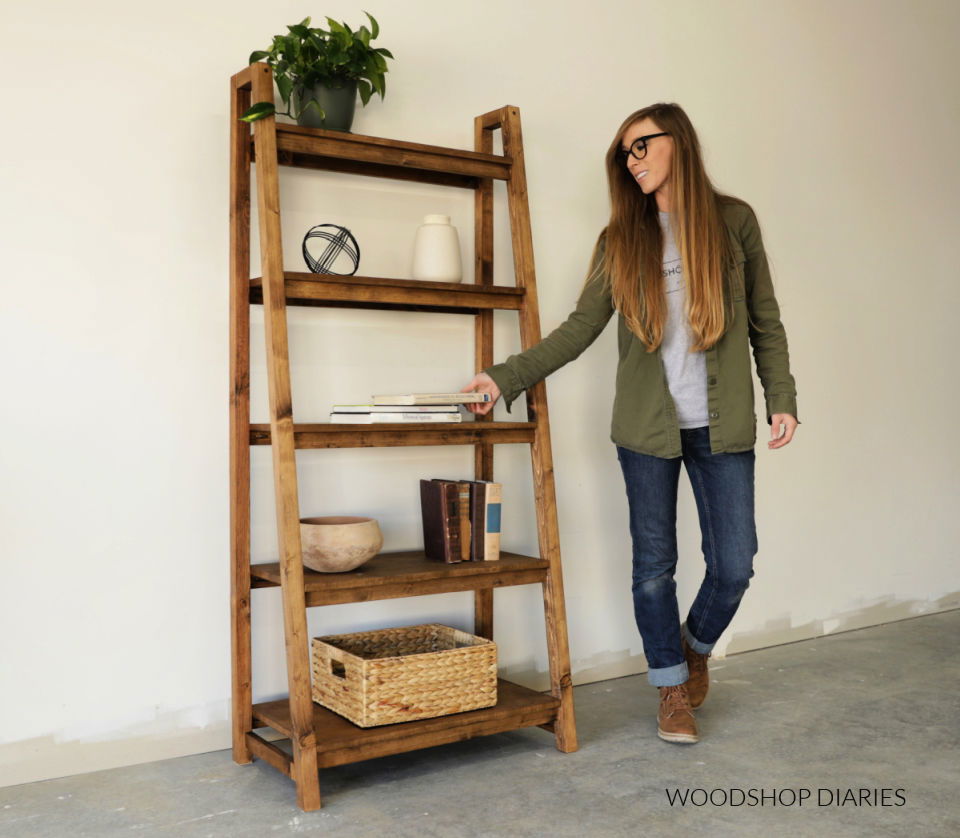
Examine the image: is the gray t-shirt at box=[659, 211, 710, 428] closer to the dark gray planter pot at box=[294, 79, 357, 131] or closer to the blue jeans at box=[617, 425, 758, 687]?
the blue jeans at box=[617, 425, 758, 687]

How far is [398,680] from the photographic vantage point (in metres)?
2.24

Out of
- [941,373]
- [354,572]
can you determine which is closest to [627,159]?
[354,572]

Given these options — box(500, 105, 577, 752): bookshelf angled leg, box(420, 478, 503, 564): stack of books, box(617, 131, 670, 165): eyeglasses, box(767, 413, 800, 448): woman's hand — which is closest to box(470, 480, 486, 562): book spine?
box(420, 478, 503, 564): stack of books

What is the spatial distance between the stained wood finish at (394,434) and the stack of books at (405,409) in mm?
26

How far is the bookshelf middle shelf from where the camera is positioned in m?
2.16

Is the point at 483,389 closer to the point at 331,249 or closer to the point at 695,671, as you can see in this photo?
the point at 331,249

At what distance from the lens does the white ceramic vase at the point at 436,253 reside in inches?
97.4

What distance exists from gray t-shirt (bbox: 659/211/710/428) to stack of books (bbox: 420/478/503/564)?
49 cm

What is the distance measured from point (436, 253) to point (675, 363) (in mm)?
632

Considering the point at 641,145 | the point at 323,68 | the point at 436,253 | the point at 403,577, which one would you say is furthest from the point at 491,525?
the point at 323,68

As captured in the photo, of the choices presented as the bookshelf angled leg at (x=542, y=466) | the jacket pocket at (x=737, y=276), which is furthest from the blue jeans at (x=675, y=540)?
the jacket pocket at (x=737, y=276)

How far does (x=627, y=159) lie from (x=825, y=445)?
1.63 m

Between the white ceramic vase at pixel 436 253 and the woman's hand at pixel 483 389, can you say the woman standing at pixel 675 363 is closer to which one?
the woman's hand at pixel 483 389

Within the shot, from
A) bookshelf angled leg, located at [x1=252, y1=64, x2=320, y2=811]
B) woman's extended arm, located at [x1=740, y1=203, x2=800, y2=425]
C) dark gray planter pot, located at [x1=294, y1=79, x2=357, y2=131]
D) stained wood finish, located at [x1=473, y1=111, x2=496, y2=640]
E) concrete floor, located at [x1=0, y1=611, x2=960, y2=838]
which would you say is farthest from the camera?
stained wood finish, located at [x1=473, y1=111, x2=496, y2=640]
